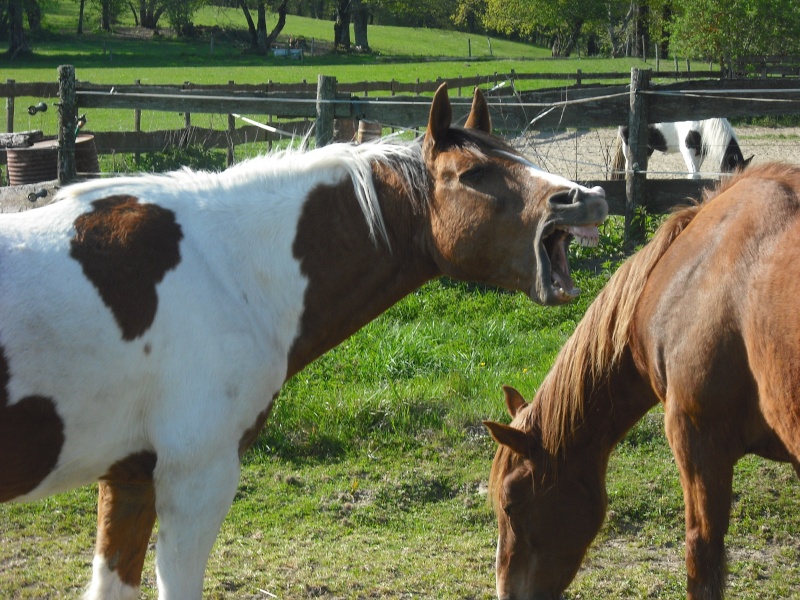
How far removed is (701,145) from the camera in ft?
35.6

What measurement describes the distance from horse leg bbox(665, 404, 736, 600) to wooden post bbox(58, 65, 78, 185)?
230 inches

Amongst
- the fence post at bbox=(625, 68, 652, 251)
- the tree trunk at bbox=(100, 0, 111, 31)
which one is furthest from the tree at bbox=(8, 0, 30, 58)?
the fence post at bbox=(625, 68, 652, 251)

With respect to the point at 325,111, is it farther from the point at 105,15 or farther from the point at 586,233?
the point at 105,15

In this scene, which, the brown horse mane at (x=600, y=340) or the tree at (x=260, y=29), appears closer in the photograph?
the brown horse mane at (x=600, y=340)

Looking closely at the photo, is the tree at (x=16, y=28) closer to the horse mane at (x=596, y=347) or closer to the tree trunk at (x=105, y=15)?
the tree trunk at (x=105, y=15)

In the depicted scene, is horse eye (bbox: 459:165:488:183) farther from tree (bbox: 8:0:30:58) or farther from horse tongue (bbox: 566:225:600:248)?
tree (bbox: 8:0:30:58)

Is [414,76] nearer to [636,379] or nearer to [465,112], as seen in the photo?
[465,112]

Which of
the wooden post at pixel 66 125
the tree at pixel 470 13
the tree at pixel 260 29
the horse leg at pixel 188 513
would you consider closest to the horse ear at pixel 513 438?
the horse leg at pixel 188 513

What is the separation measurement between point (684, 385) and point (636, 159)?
199 inches

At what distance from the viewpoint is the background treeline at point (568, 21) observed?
2575 cm

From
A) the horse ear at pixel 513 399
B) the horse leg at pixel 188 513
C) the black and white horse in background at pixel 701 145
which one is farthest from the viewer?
the black and white horse in background at pixel 701 145

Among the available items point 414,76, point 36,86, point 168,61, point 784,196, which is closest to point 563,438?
point 784,196

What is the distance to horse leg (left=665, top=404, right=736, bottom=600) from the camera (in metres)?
2.59

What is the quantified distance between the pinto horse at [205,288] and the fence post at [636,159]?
16.2ft
